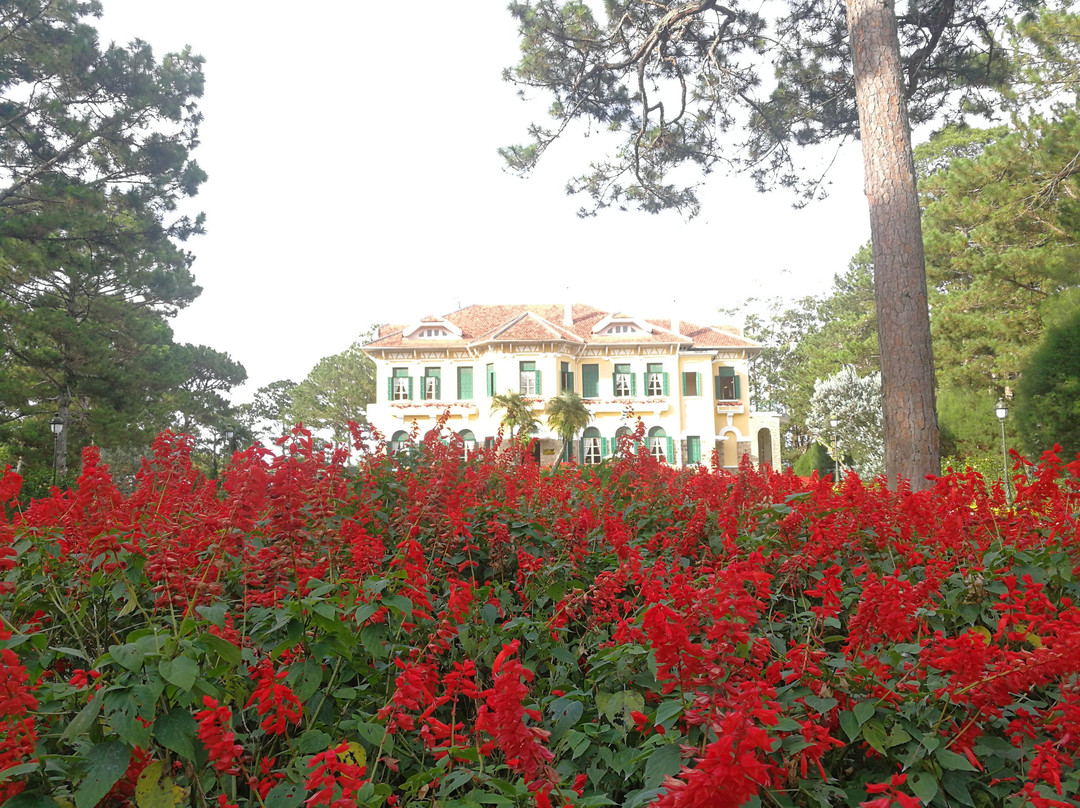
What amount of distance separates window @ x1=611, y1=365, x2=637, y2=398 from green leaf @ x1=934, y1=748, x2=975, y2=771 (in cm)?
3264

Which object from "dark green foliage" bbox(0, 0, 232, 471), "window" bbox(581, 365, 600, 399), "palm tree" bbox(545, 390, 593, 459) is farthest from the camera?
"window" bbox(581, 365, 600, 399)

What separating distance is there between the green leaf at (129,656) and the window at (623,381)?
33.0 meters

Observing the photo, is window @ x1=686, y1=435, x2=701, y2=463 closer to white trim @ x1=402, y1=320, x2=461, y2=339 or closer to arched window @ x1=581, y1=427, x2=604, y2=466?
arched window @ x1=581, y1=427, x2=604, y2=466

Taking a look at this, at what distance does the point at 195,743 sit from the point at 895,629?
Result: 66.6 inches

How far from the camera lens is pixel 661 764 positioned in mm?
1483

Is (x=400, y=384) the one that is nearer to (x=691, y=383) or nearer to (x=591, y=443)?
(x=591, y=443)

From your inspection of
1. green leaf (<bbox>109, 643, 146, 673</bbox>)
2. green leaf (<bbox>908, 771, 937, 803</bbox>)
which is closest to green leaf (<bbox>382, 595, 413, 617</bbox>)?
green leaf (<bbox>109, 643, 146, 673</bbox>)

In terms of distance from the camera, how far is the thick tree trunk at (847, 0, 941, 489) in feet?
22.7

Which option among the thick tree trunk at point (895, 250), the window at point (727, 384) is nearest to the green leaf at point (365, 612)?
the thick tree trunk at point (895, 250)

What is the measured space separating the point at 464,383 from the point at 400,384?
10.1ft

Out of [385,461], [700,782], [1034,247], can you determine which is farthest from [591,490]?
[1034,247]

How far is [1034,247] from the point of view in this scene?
20.5 m

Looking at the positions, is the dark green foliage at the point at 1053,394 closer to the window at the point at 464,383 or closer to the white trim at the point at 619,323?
the white trim at the point at 619,323

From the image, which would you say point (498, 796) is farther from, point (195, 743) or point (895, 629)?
point (895, 629)
